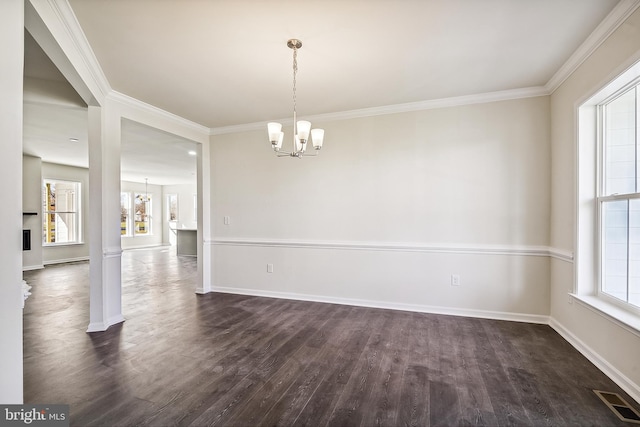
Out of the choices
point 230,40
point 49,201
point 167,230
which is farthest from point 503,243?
point 167,230

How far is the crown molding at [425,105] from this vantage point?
10.8ft

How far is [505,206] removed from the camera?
11.1 ft

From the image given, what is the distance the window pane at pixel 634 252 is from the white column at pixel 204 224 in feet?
16.2

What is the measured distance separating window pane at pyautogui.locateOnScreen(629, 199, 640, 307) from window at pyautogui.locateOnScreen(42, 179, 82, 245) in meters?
10.5

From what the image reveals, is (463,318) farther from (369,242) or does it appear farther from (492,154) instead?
(492,154)

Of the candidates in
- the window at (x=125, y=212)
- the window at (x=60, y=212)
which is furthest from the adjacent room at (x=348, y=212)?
the window at (x=125, y=212)

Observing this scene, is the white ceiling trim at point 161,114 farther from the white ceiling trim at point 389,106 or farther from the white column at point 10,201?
the white column at point 10,201

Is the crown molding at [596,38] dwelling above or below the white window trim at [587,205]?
above

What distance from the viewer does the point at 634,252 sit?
2.21 meters

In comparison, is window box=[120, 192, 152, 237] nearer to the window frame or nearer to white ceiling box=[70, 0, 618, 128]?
the window frame

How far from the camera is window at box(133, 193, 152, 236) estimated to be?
11.2m

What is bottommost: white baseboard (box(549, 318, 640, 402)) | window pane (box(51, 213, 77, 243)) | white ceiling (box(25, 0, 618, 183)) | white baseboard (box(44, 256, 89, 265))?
white baseboard (box(44, 256, 89, 265))

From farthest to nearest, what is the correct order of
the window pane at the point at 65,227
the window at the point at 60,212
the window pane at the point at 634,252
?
the window pane at the point at 65,227, the window at the point at 60,212, the window pane at the point at 634,252

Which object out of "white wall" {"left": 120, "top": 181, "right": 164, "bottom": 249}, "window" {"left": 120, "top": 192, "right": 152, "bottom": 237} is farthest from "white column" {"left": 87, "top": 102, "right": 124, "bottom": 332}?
"window" {"left": 120, "top": 192, "right": 152, "bottom": 237}
